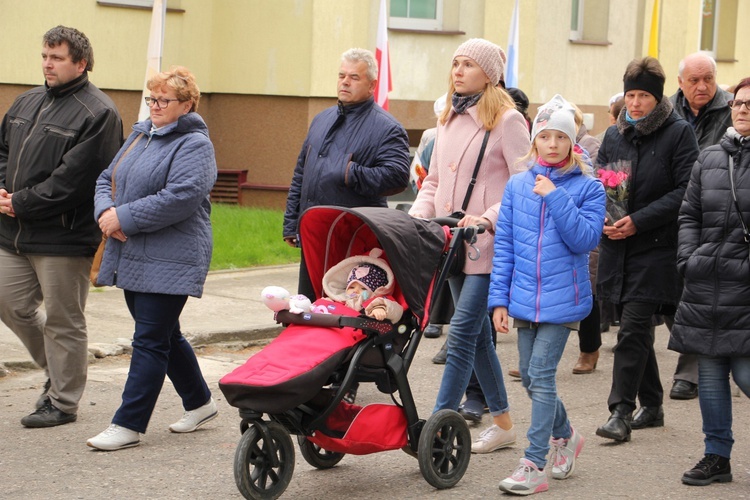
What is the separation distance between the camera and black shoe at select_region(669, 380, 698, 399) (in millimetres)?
8117

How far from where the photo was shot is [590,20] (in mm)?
20047

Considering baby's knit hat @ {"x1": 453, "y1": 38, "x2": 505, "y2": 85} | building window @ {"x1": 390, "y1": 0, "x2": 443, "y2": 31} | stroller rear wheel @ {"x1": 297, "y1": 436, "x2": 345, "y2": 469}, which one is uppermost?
building window @ {"x1": 390, "y1": 0, "x2": 443, "y2": 31}

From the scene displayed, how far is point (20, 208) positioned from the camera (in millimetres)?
6688

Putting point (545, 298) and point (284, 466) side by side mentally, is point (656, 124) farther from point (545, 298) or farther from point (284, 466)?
point (284, 466)

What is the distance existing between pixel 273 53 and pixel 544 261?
11.7m

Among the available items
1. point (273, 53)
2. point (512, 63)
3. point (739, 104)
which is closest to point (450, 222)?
point (739, 104)

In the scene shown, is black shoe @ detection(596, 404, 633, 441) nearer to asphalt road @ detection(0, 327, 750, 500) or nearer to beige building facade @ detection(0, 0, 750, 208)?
asphalt road @ detection(0, 327, 750, 500)

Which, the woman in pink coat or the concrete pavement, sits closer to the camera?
the concrete pavement

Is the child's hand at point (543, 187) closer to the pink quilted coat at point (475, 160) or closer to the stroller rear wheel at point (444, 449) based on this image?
the pink quilted coat at point (475, 160)

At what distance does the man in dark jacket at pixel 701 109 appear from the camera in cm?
823

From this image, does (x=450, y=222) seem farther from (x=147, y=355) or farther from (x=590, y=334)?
(x=590, y=334)

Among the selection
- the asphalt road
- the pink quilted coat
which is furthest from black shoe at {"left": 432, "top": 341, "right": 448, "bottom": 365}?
the pink quilted coat

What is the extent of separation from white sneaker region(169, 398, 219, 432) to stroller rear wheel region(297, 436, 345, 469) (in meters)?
0.97

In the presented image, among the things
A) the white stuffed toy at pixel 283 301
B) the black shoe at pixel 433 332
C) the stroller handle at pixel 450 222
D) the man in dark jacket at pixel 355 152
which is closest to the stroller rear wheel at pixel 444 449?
the white stuffed toy at pixel 283 301
